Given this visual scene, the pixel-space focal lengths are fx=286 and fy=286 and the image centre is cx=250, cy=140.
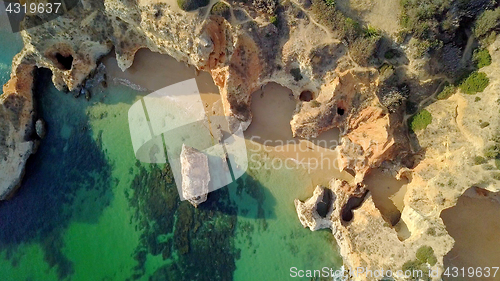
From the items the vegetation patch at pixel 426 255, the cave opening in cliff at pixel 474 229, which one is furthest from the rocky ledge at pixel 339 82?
the cave opening in cliff at pixel 474 229

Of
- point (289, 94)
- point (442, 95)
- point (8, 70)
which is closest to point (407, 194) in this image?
point (442, 95)

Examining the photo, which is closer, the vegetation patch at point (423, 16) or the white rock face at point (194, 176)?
the vegetation patch at point (423, 16)

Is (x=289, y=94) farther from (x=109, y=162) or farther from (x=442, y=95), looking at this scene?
(x=109, y=162)

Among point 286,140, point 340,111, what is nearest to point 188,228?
point 286,140

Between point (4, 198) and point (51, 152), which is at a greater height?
point (51, 152)

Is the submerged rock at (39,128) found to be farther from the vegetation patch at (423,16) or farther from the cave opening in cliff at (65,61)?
the vegetation patch at (423,16)

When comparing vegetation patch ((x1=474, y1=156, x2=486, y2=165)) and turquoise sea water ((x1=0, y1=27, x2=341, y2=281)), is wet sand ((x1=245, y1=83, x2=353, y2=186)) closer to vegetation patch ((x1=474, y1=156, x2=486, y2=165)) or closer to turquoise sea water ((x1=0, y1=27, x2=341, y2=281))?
turquoise sea water ((x1=0, y1=27, x2=341, y2=281))
